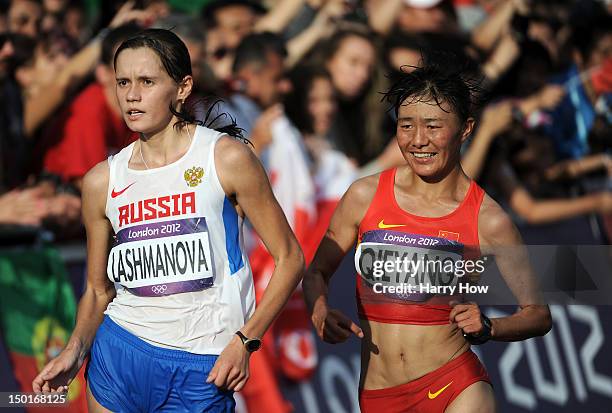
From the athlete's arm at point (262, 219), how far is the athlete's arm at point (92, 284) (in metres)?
0.60

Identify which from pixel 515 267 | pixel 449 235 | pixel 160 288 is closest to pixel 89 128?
pixel 160 288

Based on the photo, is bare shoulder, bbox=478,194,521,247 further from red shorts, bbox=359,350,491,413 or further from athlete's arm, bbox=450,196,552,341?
red shorts, bbox=359,350,491,413

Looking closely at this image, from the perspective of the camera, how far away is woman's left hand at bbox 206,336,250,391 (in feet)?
15.3

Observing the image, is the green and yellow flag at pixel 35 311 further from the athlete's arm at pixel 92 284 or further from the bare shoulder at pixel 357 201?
the bare shoulder at pixel 357 201

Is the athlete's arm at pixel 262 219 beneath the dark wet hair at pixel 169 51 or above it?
beneath

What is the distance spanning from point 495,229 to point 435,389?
2.66 feet

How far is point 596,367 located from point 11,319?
5.05m

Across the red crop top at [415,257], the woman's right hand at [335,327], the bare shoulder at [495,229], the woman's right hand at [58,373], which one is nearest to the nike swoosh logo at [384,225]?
the red crop top at [415,257]

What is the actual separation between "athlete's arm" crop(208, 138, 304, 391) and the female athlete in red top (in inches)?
18.2

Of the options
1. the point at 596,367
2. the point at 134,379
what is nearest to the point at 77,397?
the point at 134,379

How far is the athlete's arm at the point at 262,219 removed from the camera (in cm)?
484

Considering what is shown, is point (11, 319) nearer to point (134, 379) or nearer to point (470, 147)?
point (134, 379)

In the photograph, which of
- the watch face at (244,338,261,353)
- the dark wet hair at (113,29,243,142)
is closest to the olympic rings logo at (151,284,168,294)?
the watch face at (244,338,261,353)

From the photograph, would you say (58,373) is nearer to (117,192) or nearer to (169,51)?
(117,192)
